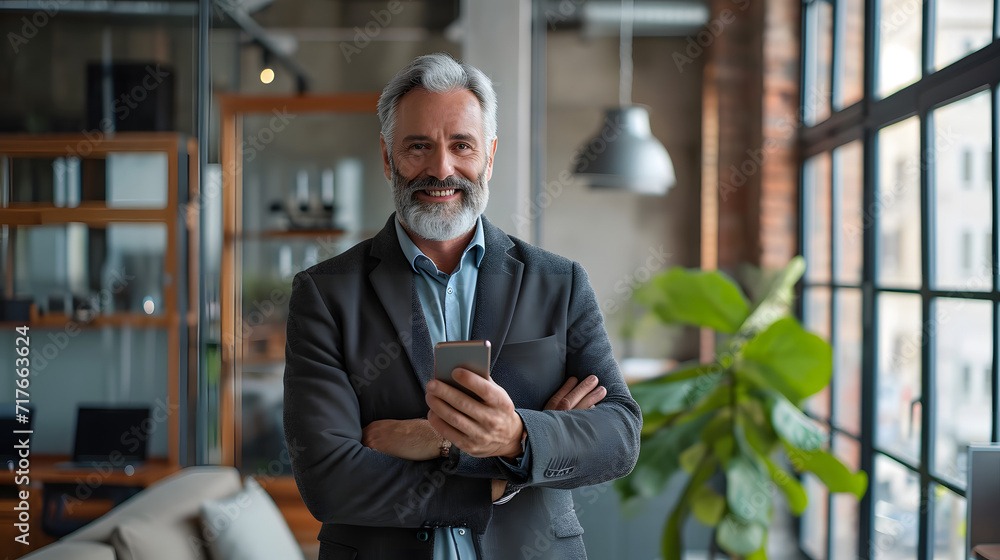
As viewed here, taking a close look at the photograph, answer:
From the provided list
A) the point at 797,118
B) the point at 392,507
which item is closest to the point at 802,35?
the point at 797,118

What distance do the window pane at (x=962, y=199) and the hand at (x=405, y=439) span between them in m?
1.92

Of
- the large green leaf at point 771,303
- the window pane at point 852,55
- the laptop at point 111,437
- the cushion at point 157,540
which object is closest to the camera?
the cushion at point 157,540

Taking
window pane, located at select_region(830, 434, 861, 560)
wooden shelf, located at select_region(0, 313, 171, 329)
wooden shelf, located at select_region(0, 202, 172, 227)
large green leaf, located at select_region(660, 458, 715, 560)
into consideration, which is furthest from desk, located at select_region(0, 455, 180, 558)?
window pane, located at select_region(830, 434, 861, 560)

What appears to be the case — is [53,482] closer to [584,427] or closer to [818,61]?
[584,427]

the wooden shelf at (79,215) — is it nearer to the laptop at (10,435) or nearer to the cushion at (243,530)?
the laptop at (10,435)

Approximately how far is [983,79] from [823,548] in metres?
2.27

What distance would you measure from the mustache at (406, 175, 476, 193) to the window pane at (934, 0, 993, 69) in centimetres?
188

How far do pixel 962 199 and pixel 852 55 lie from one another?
108 cm

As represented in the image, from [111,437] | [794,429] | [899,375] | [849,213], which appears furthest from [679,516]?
[111,437]

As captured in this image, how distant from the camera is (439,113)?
101 cm

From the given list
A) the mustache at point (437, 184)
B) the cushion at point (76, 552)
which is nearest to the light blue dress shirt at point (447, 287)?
the mustache at point (437, 184)

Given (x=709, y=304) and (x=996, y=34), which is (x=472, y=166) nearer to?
(x=996, y=34)

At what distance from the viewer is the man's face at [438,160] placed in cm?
101

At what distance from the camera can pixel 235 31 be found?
3.88 meters
